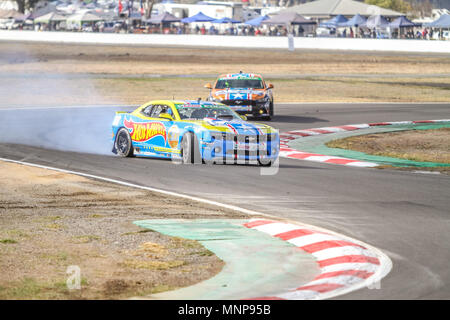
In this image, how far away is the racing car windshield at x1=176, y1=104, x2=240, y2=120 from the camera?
648 inches

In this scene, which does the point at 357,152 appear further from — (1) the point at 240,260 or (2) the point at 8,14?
(2) the point at 8,14

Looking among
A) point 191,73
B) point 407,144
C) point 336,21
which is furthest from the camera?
point 336,21

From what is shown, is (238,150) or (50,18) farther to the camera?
(50,18)

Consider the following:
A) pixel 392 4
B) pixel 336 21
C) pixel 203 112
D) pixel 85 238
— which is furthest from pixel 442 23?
pixel 85 238

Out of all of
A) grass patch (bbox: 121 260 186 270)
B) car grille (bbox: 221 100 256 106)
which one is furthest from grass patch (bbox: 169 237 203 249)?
car grille (bbox: 221 100 256 106)

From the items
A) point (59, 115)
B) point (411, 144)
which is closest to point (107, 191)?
point (411, 144)

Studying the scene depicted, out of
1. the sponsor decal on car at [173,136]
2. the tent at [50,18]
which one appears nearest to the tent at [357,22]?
the tent at [50,18]

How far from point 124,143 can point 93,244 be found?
27.4 ft

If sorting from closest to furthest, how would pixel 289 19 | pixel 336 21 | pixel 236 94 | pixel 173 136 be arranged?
1. pixel 173 136
2. pixel 236 94
3. pixel 289 19
4. pixel 336 21

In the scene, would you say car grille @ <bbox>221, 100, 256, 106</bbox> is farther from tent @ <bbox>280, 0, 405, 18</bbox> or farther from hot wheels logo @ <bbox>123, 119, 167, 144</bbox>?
tent @ <bbox>280, 0, 405, 18</bbox>

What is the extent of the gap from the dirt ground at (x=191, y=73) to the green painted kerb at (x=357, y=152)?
10258 millimetres

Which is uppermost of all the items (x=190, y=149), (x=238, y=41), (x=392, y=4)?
(x=392, y=4)

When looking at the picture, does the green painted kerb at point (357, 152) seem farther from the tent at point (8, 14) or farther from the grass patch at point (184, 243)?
the tent at point (8, 14)

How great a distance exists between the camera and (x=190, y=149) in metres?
15.9
